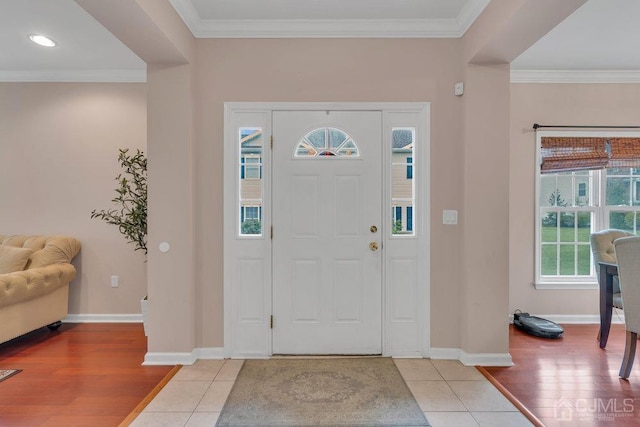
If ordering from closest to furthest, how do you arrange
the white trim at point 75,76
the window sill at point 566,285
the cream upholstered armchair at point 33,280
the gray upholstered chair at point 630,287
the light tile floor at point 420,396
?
the light tile floor at point 420,396 → the gray upholstered chair at point 630,287 → the cream upholstered armchair at point 33,280 → the white trim at point 75,76 → the window sill at point 566,285

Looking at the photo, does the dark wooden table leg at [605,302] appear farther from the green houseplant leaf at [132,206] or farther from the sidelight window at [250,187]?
the green houseplant leaf at [132,206]

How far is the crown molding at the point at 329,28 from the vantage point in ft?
8.98

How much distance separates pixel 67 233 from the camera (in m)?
3.66

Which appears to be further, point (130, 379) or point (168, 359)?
point (168, 359)

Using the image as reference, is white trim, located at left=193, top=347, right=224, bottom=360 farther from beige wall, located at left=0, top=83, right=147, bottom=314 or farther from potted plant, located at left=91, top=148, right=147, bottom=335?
beige wall, located at left=0, top=83, right=147, bottom=314

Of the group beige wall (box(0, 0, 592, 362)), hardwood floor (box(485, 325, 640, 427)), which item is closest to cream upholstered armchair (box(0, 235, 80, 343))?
beige wall (box(0, 0, 592, 362))

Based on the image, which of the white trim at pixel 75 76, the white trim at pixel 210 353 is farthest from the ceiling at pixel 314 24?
the white trim at pixel 210 353

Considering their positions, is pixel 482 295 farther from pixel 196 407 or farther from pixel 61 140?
pixel 61 140

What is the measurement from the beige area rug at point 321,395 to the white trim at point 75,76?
125 inches

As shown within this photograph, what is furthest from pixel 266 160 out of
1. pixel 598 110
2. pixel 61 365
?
pixel 598 110

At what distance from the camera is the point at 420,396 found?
224 centimetres

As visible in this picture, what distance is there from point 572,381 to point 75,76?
17.4 feet

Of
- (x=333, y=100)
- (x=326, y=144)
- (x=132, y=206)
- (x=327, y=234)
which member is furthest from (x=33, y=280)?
(x=333, y=100)

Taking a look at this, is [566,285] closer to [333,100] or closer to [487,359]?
[487,359]
